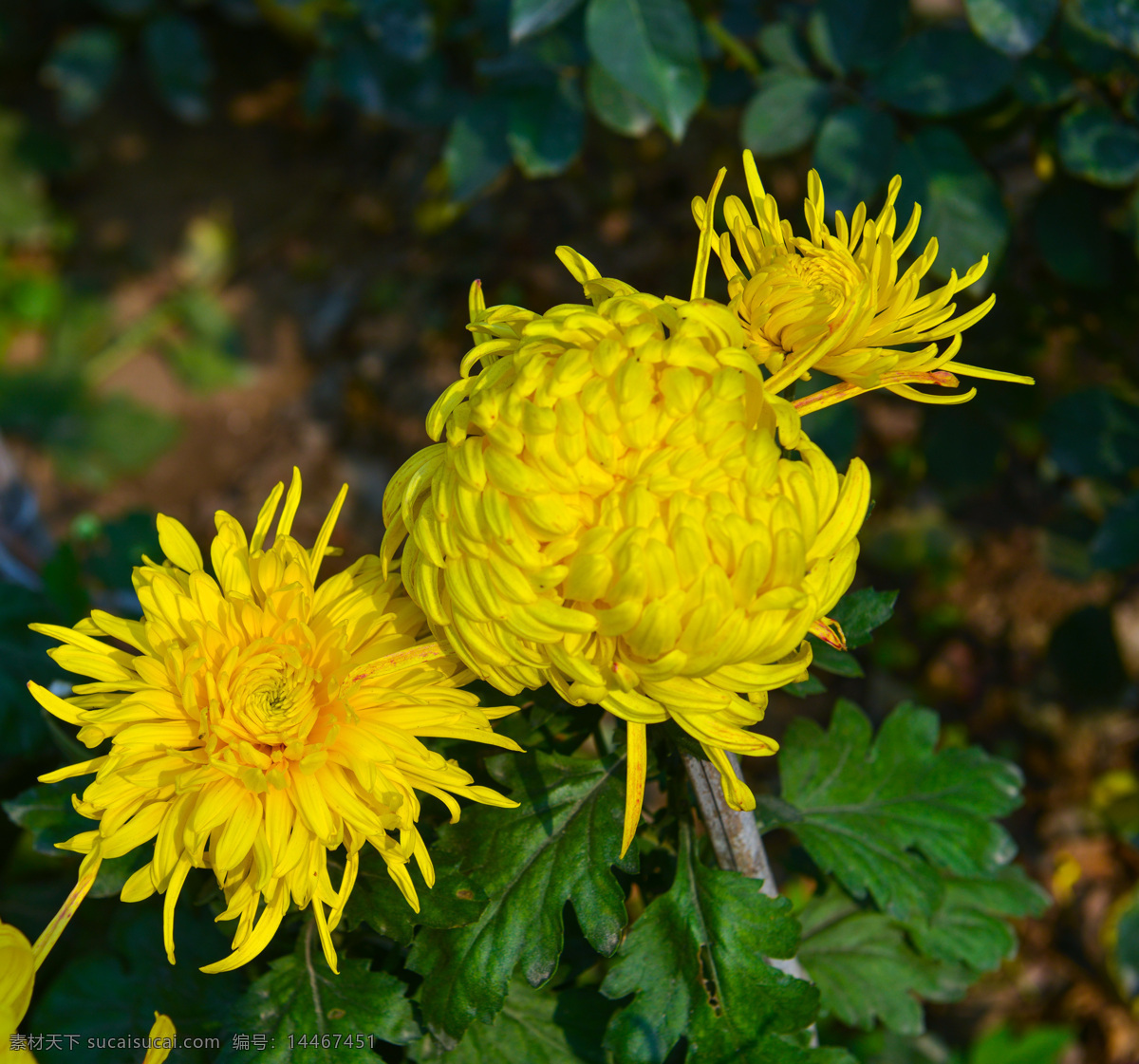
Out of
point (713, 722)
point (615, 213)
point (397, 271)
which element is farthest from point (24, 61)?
point (713, 722)

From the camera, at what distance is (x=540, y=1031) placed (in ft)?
3.73

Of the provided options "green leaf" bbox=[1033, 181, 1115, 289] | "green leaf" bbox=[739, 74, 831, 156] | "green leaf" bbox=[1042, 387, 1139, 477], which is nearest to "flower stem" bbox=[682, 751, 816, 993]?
"green leaf" bbox=[739, 74, 831, 156]

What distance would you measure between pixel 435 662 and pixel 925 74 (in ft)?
4.61

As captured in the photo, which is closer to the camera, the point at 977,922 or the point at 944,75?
the point at 977,922

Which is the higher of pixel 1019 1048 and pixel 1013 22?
pixel 1013 22

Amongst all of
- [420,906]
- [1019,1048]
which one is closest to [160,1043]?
[420,906]

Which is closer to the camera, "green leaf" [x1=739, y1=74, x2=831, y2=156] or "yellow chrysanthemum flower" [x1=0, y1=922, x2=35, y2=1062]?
"yellow chrysanthemum flower" [x1=0, y1=922, x2=35, y2=1062]

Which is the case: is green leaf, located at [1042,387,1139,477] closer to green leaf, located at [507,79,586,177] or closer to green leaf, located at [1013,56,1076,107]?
green leaf, located at [1013,56,1076,107]

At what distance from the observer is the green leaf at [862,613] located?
98 cm

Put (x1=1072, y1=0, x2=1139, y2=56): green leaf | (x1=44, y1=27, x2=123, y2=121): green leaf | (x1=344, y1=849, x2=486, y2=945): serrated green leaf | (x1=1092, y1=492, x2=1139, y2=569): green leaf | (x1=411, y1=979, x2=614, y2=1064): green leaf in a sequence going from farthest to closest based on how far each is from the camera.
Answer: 1. (x1=44, y1=27, x2=123, y2=121): green leaf
2. (x1=1092, y1=492, x2=1139, y2=569): green leaf
3. (x1=1072, y1=0, x2=1139, y2=56): green leaf
4. (x1=411, y1=979, x2=614, y2=1064): green leaf
5. (x1=344, y1=849, x2=486, y2=945): serrated green leaf

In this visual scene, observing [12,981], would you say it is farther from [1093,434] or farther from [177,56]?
[177,56]

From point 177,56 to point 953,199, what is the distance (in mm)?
2645

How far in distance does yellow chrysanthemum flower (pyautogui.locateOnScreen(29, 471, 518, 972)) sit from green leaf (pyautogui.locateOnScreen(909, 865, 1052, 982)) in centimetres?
80

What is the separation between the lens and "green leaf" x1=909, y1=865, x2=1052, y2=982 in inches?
51.2
